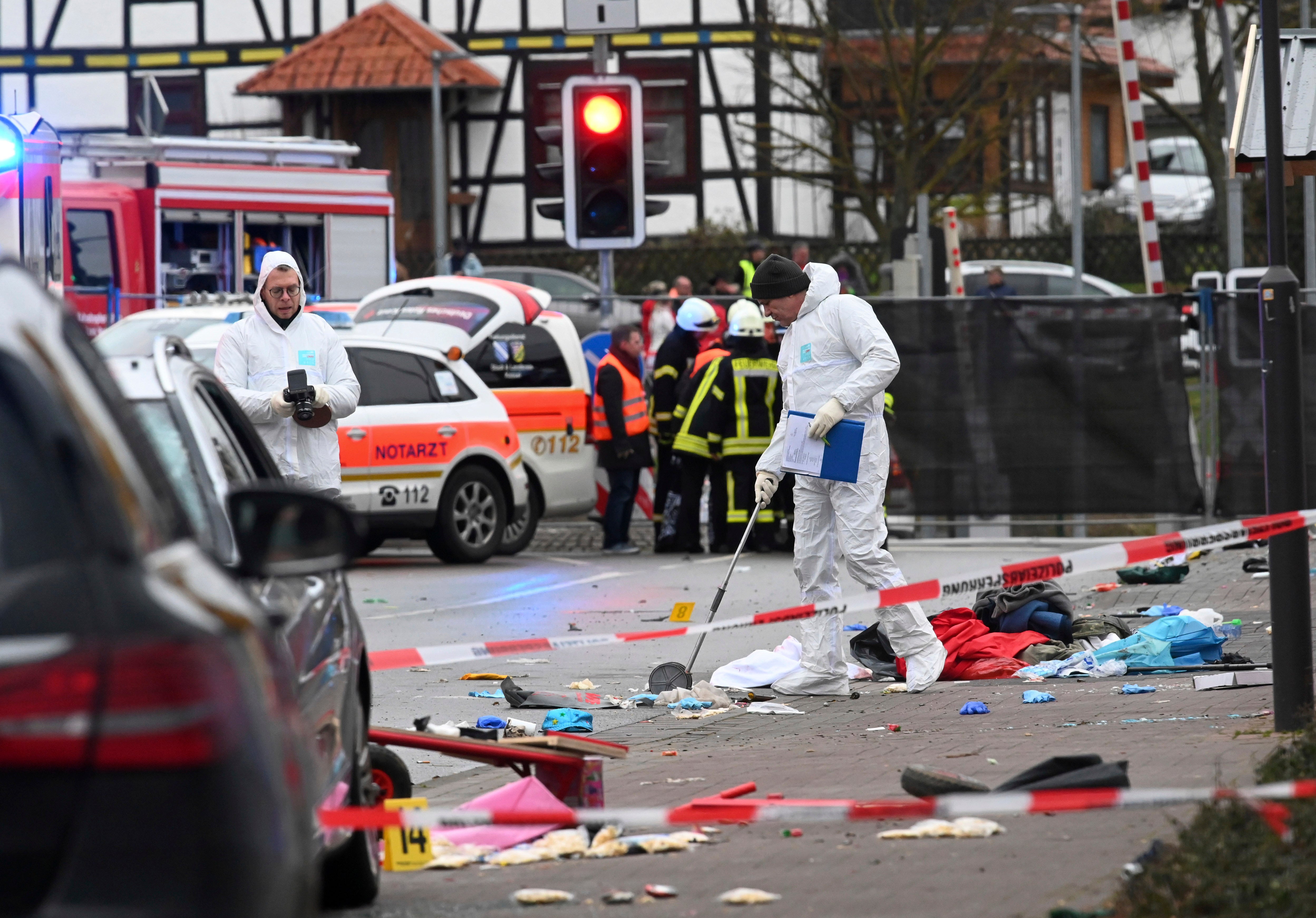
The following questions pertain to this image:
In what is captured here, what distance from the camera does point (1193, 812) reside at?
5699 millimetres

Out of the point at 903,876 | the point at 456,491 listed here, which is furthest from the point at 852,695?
the point at 456,491

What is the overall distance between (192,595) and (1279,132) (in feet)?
17.0

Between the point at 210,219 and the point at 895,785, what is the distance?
18.0m

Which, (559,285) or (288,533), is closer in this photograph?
(288,533)

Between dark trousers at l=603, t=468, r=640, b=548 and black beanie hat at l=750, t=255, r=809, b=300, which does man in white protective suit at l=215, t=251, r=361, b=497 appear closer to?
black beanie hat at l=750, t=255, r=809, b=300

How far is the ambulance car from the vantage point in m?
16.9

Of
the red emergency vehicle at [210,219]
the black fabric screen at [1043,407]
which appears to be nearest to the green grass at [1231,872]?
the black fabric screen at [1043,407]

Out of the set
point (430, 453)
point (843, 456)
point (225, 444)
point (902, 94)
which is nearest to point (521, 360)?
point (430, 453)

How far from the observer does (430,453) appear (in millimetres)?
15570

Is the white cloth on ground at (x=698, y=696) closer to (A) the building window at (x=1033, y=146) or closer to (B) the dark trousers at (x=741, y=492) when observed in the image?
(B) the dark trousers at (x=741, y=492)

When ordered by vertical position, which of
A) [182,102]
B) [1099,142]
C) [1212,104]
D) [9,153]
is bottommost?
[9,153]

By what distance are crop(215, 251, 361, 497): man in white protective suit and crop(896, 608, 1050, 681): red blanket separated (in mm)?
3014

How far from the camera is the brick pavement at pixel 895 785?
5.16 meters

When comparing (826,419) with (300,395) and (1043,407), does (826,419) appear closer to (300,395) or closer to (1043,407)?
(300,395)
